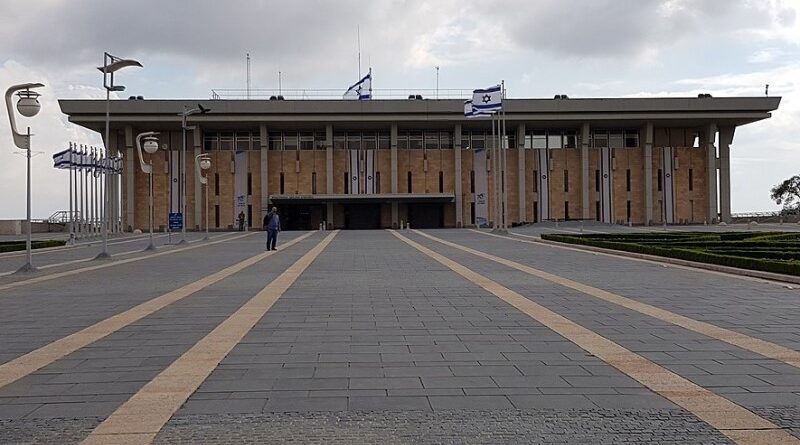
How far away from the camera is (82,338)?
8.58 meters

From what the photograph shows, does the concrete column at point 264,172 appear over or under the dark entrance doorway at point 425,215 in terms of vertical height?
over

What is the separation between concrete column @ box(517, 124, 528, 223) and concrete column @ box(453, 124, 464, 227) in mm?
5334

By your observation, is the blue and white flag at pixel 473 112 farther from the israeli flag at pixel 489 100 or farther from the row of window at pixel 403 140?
the row of window at pixel 403 140

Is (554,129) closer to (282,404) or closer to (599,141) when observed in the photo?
(599,141)

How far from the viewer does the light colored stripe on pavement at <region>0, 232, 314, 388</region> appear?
22.8 ft

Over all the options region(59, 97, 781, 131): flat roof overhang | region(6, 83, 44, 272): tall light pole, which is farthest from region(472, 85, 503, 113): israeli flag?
region(6, 83, 44, 272): tall light pole

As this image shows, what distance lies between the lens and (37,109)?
18.4 meters

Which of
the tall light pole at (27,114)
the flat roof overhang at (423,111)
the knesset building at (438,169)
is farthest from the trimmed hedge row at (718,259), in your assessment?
the knesset building at (438,169)

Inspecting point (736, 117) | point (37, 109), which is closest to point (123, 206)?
point (37, 109)

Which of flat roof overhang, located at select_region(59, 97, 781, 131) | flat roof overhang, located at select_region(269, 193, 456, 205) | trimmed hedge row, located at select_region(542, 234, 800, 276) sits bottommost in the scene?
trimmed hedge row, located at select_region(542, 234, 800, 276)

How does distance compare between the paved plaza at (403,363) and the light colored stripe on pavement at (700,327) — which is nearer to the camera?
the paved plaza at (403,363)

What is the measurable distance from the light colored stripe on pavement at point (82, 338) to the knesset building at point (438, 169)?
53577mm

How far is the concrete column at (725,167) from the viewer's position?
68.8 metres

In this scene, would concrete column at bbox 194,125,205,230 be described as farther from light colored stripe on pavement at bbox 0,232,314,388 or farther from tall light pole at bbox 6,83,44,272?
light colored stripe on pavement at bbox 0,232,314,388
